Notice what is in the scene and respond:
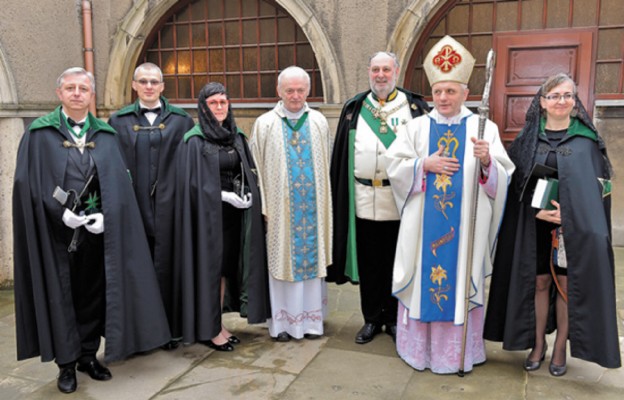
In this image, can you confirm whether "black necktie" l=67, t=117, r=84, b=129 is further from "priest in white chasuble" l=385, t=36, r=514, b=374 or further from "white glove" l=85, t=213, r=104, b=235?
"priest in white chasuble" l=385, t=36, r=514, b=374

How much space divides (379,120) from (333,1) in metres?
2.87

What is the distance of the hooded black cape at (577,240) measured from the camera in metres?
2.94

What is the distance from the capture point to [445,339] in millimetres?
3281

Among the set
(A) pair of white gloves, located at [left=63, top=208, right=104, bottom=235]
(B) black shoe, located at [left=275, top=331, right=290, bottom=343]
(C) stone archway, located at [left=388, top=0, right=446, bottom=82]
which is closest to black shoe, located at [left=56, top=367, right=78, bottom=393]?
(A) pair of white gloves, located at [left=63, top=208, right=104, bottom=235]

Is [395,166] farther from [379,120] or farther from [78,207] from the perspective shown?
[78,207]

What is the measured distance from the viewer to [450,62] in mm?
3074

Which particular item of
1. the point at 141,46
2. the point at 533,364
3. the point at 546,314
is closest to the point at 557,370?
the point at 533,364

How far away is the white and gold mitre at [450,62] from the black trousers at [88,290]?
2.10 metres

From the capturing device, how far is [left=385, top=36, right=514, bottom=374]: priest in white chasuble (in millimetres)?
3105

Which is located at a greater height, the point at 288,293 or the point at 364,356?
the point at 288,293

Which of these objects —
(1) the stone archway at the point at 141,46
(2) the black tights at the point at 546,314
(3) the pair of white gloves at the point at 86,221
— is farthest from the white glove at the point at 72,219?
(1) the stone archway at the point at 141,46

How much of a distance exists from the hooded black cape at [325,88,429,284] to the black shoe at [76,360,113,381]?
1581 millimetres

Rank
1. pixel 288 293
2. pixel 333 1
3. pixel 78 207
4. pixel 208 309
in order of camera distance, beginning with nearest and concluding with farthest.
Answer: pixel 78 207 < pixel 208 309 < pixel 288 293 < pixel 333 1

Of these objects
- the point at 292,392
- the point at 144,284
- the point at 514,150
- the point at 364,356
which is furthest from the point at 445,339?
the point at 144,284
